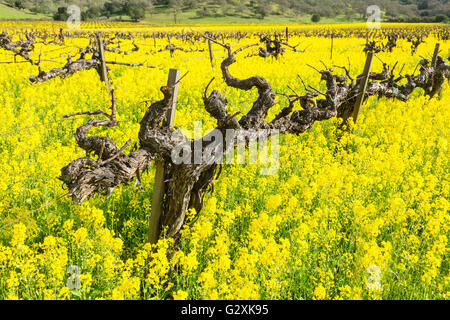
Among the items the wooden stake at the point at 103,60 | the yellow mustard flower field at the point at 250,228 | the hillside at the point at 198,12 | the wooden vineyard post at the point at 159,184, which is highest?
the hillside at the point at 198,12

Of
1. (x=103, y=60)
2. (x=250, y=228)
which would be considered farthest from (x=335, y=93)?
(x=103, y=60)

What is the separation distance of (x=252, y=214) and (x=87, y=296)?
212 centimetres

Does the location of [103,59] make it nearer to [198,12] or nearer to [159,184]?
[159,184]

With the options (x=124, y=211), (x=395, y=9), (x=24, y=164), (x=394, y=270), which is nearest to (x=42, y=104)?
(x=24, y=164)

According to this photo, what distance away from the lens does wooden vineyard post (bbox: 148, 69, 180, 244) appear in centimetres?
332

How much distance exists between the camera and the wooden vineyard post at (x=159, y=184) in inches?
131

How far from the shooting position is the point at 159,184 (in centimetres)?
348

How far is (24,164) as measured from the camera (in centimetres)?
483

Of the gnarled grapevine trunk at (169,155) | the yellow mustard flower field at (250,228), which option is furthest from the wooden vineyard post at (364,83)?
the gnarled grapevine trunk at (169,155)

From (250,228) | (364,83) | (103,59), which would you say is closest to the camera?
(250,228)

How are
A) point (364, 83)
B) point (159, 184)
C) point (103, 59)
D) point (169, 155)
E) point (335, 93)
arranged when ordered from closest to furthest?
1. point (169, 155)
2. point (159, 184)
3. point (335, 93)
4. point (364, 83)
5. point (103, 59)

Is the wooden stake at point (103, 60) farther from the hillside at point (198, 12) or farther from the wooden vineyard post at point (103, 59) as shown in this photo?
the hillside at point (198, 12)

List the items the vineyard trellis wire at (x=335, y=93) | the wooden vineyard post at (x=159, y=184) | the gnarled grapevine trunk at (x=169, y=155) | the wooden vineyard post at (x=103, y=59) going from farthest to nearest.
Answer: the wooden vineyard post at (x=103, y=59), the vineyard trellis wire at (x=335, y=93), the wooden vineyard post at (x=159, y=184), the gnarled grapevine trunk at (x=169, y=155)
